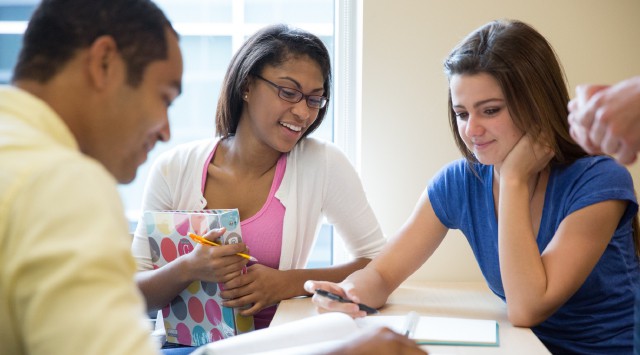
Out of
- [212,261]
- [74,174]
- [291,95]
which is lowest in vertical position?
[212,261]

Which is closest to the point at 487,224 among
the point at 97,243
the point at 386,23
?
the point at 386,23

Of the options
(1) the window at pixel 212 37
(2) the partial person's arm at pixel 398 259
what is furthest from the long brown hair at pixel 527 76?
(1) the window at pixel 212 37

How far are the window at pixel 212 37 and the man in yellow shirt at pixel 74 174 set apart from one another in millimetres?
1781

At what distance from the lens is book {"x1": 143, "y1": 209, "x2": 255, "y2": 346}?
5.68ft

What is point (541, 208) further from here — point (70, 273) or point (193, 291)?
point (70, 273)

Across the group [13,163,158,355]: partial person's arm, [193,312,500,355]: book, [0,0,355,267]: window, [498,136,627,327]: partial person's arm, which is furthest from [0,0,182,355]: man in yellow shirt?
[0,0,355,267]: window

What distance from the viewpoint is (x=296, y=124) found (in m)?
1.96

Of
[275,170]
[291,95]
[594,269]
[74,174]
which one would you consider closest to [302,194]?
[275,170]

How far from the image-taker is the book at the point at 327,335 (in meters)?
1.21

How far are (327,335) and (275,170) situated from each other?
0.84 m

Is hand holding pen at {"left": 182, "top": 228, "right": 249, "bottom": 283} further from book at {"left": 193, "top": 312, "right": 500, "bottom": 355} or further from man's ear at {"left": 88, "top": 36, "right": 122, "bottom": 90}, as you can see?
man's ear at {"left": 88, "top": 36, "right": 122, "bottom": 90}

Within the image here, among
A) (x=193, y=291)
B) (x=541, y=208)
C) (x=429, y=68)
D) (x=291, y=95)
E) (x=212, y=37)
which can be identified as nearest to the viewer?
(x=541, y=208)

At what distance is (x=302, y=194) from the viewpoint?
6.55 ft

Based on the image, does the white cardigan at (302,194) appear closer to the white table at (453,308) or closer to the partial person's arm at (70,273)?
the white table at (453,308)
